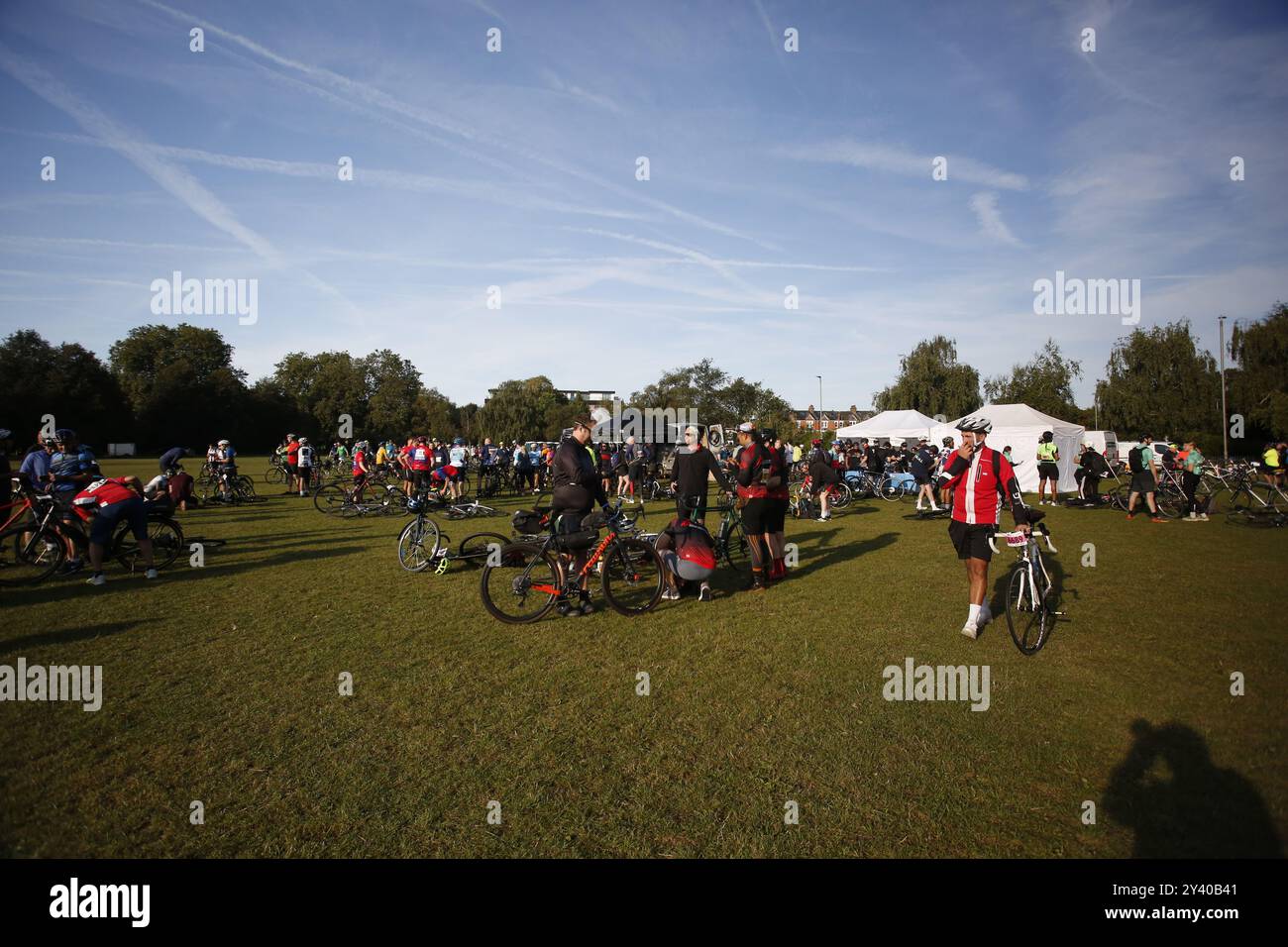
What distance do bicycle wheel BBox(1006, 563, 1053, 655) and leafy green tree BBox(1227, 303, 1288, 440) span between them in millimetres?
43886

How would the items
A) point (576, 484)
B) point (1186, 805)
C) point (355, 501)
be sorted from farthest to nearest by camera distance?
point (355, 501) → point (576, 484) → point (1186, 805)

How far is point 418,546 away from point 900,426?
31.5 m

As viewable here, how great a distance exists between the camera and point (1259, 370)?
3925cm

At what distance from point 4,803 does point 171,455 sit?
1184cm

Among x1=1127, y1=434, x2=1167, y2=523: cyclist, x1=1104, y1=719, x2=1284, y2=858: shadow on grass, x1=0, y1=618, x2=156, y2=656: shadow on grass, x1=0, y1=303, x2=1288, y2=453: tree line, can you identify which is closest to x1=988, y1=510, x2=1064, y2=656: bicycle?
x1=1104, y1=719, x2=1284, y2=858: shadow on grass

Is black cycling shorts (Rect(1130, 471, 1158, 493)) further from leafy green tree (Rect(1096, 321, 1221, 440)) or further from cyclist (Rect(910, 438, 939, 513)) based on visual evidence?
leafy green tree (Rect(1096, 321, 1221, 440))

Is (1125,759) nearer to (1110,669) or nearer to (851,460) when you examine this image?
(1110,669)

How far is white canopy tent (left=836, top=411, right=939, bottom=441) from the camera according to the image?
113ft

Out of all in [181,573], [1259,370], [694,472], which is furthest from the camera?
[1259,370]

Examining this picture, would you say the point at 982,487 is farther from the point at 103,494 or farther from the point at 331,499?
the point at 331,499

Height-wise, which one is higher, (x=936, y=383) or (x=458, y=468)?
(x=936, y=383)

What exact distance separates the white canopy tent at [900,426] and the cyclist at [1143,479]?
1651 cm

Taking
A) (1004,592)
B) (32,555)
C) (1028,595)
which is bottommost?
(1004,592)

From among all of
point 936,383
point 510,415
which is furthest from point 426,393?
point 936,383
